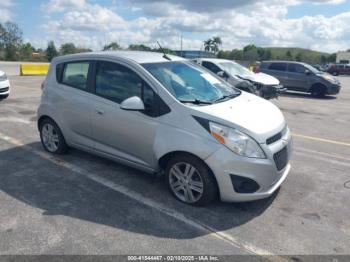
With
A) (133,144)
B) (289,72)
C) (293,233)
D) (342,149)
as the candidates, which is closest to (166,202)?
(133,144)

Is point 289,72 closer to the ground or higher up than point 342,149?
higher up

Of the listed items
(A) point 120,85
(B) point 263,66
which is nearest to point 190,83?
(A) point 120,85

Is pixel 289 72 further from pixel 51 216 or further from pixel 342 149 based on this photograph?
pixel 51 216

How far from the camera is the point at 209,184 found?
3523 millimetres

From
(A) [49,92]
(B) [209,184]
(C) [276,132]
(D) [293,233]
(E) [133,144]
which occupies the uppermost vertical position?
(A) [49,92]

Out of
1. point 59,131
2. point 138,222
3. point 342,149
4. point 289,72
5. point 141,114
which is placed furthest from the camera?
point 289,72

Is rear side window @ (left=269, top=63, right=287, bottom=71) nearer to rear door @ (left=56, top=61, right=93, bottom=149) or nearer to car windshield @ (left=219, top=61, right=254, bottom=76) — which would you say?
car windshield @ (left=219, top=61, right=254, bottom=76)

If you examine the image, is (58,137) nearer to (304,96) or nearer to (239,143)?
(239,143)

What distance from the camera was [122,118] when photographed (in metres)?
4.10

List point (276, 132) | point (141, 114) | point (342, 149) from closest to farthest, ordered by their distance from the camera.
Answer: point (276, 132) < point (141, 114) < point (342, 149)

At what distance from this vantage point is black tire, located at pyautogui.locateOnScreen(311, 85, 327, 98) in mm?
14441

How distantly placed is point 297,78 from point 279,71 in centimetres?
102

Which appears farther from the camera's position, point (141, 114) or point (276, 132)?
point (141, 114)

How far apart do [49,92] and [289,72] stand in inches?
510
